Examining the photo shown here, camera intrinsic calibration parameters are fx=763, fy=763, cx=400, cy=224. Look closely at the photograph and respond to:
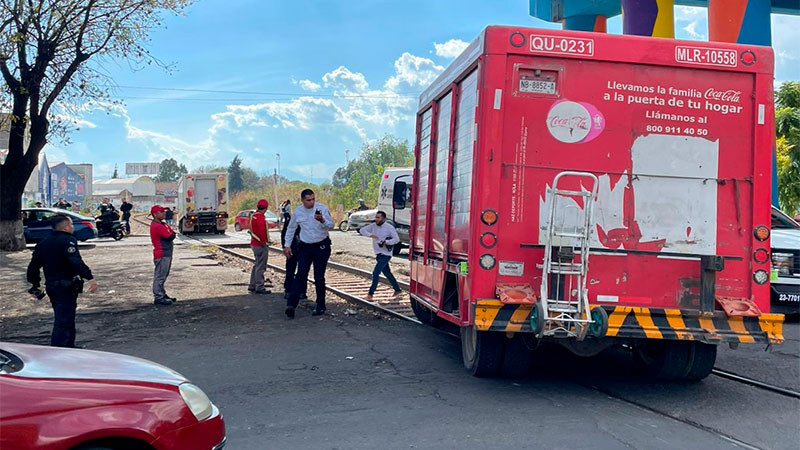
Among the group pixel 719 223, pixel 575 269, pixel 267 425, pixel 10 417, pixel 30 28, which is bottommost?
pixel 267 425

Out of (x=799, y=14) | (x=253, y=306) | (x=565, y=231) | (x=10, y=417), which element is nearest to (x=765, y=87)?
Answer: (x=565, y=231)

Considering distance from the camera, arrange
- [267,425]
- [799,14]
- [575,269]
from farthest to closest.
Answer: [799,14], [575,269], [267,425]

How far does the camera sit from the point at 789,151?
27.2 meters

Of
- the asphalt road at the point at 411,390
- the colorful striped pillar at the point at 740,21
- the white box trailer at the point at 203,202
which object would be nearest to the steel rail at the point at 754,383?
the asphalt road at the point at 411,390

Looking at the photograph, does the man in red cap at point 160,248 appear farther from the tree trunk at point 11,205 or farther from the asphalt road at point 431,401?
the tree trunk at point 11,205

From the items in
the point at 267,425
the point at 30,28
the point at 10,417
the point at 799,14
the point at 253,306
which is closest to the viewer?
the point at 10,417

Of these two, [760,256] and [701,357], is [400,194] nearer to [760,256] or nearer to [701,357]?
[701,357]

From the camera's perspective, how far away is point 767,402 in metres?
6.52

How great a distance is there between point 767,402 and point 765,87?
2713 millimetres

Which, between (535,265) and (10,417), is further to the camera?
(535,265)

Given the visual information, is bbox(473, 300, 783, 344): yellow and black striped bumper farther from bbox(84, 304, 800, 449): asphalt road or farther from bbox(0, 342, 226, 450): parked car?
bbox(0, 342, 226, 450): parked car

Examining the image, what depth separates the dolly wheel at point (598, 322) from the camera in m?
6.05

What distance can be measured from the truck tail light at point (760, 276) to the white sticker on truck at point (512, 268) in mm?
2007

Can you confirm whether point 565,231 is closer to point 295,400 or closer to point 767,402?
point 767,402
